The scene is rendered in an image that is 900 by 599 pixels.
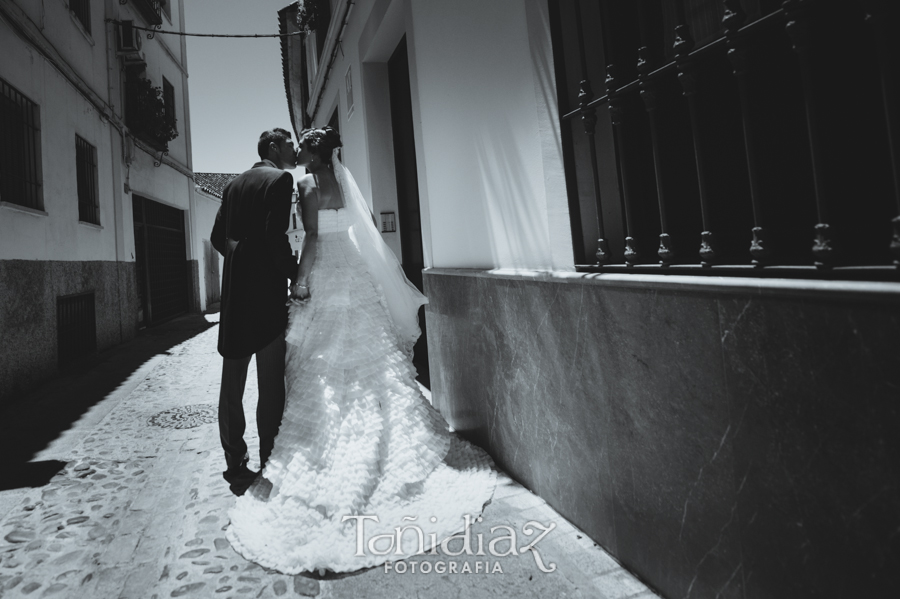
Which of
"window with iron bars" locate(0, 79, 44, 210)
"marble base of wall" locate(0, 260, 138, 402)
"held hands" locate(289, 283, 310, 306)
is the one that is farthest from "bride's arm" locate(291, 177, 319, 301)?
"window with iron bars" locate(0, 79, 44, 210)

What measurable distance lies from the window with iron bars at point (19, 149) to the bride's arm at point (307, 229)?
4.67m

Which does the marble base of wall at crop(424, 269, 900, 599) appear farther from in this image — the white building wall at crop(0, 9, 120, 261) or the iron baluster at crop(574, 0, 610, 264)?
the white building wall at crop(0, 9, 120, 261)

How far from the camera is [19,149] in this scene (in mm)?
6297

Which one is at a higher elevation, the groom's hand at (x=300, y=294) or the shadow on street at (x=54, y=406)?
the groom's hand at (x=300, y=294)

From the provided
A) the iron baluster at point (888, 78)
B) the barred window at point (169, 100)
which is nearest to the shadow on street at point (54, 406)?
the iron baluster at point (888, 78)

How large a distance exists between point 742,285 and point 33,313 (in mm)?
7479

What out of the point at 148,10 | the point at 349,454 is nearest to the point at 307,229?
the point at 349,454

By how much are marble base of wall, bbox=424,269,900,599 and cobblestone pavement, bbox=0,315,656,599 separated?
0.20 meters

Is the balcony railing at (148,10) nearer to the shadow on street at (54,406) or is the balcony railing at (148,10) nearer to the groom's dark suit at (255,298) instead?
the shadow on street at (54,406)

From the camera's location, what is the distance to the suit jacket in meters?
3.03

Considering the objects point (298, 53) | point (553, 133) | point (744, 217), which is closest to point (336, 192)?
point (553, 133)

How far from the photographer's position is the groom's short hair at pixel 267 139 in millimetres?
3365

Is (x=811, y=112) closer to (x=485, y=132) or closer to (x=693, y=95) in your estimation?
(x=693, y=95)

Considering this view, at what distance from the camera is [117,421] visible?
15.0ft
